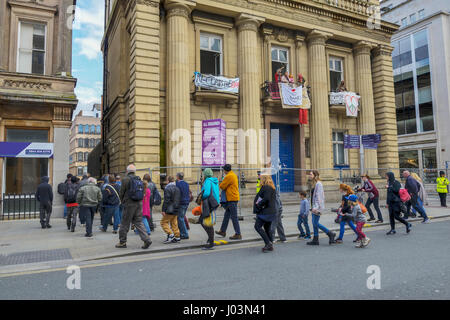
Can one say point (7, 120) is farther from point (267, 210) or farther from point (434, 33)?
point (434, 33)

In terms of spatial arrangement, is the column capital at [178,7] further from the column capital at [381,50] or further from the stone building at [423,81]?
the stone building at [423,81]

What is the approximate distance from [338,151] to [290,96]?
557 centimetres

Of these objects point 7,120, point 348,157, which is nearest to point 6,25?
point 7,120

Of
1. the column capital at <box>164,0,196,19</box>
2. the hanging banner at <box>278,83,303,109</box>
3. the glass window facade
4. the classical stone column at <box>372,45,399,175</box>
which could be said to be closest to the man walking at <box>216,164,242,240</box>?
the hanging banner at <box>278,83,303,109</box>

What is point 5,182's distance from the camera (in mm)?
13305

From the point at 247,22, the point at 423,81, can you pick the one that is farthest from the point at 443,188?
the point at 423,81

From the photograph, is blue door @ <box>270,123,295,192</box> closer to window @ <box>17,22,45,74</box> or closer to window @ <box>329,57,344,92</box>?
window @ <box>329,57,344,92</box>

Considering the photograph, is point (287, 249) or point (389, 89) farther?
point (389, 89)

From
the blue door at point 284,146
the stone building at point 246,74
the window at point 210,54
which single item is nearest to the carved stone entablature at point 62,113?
the stone building at point 246,74

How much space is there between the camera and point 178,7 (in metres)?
15.6

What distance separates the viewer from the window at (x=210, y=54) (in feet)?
56.8

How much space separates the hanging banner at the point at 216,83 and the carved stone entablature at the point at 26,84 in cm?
669

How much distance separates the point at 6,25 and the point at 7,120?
164 inches
